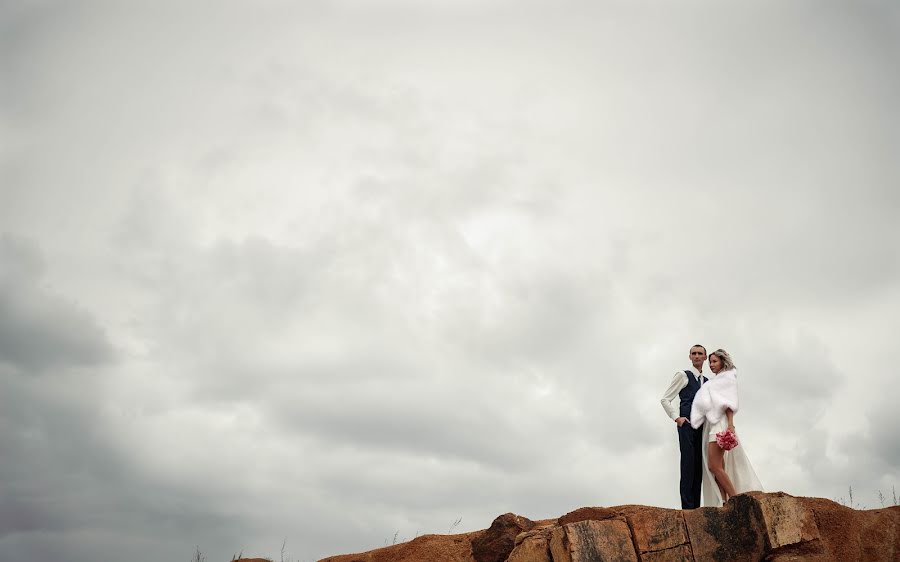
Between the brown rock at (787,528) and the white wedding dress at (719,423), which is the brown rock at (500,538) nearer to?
the white wedding dress at (719,423)

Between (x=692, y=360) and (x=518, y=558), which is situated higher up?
(x=692, y=360)

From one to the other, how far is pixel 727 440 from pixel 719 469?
1.59 feet

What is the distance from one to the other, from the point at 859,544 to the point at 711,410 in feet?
9.57

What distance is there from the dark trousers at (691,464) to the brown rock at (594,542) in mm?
Result: 2828

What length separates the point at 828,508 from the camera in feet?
35.1

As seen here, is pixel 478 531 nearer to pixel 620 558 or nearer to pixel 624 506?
pixel 624 506

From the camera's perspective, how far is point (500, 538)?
1215 cm

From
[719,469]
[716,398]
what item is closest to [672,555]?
[719,469]

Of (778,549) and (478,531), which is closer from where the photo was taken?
(778,549)

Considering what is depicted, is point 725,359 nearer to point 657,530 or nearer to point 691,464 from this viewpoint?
point 691,464

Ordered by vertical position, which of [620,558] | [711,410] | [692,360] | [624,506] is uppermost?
[692,360]

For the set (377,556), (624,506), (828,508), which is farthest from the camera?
(377,556)

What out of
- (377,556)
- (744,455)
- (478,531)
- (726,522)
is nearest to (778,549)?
(726,522)

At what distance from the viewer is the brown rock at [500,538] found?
39.5ft
